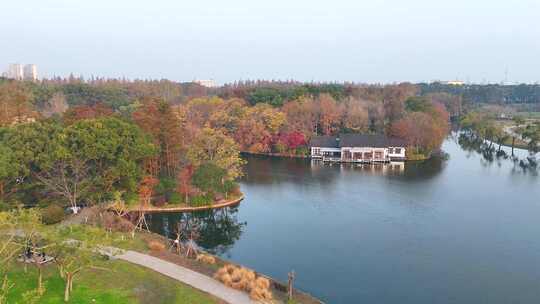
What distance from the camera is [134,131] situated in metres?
26.8

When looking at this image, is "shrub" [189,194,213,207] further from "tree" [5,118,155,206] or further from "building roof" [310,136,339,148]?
"building roof" [310,136,339,148]

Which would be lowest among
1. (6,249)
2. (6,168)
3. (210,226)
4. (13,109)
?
(210,226)

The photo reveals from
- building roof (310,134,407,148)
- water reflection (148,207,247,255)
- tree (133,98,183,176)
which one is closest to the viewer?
water reflection (148,207,247,255)

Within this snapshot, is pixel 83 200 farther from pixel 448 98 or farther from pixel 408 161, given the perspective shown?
pixel 448 98

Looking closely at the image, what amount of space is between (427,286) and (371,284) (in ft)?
6.88

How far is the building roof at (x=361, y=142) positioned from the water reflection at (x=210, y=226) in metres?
21.2

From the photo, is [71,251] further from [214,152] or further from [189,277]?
[214,152]

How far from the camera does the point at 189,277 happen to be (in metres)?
16.2

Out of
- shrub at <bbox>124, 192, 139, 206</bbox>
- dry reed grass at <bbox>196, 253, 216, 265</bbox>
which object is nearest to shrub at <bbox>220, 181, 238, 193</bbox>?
shrub at <bbox>124, 192, 139, 206</bbox>

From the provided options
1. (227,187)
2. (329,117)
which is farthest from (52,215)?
(329,117)

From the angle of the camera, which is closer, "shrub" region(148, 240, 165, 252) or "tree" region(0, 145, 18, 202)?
"shrub" region(148, 240, 165, 252)

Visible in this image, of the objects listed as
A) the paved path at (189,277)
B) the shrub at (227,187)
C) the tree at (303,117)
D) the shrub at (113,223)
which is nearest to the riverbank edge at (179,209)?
the shrub at (227,187)

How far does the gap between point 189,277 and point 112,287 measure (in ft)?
8.47

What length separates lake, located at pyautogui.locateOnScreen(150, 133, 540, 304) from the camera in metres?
17.7
